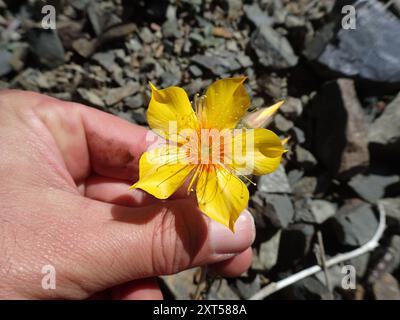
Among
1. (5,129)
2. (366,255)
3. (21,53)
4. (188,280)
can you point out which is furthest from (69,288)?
(21,53)

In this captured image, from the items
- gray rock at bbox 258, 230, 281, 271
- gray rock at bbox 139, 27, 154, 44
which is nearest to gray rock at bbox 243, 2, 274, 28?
gray rock at bbox 139, 27, 154, 44

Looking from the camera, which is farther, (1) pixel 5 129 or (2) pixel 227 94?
(1) pixel 5 129

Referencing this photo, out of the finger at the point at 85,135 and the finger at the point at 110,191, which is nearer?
the finger at the point at 85,135

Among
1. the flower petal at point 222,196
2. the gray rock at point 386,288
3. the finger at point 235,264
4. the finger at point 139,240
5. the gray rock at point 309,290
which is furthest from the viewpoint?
the gray rock at point 309,290

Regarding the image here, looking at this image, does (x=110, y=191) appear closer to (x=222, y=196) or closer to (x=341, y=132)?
(x=222, y=196)

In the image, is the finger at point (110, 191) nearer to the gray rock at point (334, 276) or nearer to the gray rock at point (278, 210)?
the gray rock at point (278, 210)

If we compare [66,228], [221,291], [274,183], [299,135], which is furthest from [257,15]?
[66,228]

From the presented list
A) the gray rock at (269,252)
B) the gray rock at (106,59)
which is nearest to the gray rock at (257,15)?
the gray rock at (106,59)

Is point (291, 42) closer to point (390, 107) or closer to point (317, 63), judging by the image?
point (317, 63)
